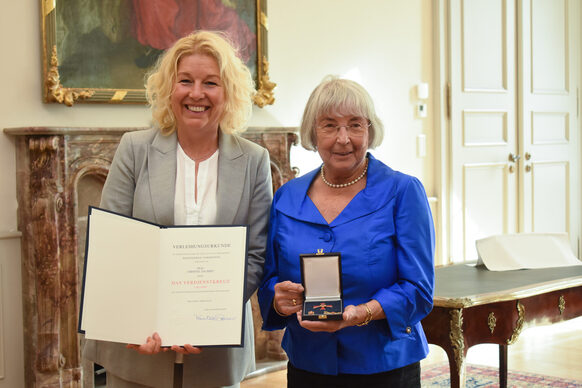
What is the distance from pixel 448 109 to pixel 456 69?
16.0 inches

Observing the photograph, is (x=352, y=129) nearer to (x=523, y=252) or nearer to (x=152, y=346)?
(x=152, y=346)

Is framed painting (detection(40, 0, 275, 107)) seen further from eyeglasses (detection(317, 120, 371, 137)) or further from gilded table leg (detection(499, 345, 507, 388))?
eyeglasses (detection(317, 120, 371, 137))

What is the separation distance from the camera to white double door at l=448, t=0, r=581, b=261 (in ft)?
23.5

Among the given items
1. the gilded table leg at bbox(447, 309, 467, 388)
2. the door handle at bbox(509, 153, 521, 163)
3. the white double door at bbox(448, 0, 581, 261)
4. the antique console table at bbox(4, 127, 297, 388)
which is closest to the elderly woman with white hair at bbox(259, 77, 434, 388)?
the gilded table leg at bbox(447, 309, 467, 388)

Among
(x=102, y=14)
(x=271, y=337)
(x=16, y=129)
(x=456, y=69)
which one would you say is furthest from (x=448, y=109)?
(x=16, y=129)

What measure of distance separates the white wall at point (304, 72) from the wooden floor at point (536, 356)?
1.68 m

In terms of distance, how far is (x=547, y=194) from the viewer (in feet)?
26.3

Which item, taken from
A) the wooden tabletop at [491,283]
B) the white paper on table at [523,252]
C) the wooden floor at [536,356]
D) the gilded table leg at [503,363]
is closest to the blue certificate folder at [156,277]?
the wooden tabletop at [491,283]

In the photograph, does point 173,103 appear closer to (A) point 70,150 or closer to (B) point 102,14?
(A) point 70,150

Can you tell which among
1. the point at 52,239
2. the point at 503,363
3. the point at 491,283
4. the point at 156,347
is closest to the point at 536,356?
the point at 503,363

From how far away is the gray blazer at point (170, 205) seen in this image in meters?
2.23

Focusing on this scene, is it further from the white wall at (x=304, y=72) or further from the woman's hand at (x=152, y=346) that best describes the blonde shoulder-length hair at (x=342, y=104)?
the white wall at (x=304, y=72)

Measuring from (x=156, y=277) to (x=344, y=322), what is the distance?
544mm

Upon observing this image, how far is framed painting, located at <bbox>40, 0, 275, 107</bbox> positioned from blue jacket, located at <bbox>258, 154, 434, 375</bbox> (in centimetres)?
278
